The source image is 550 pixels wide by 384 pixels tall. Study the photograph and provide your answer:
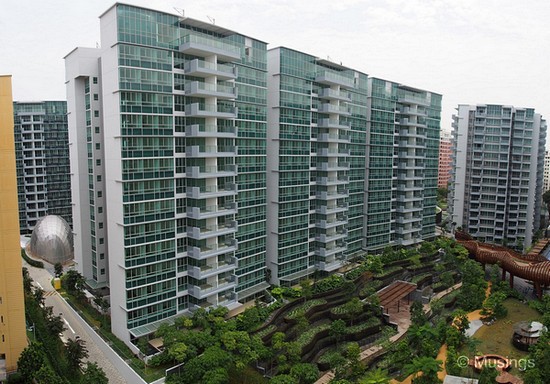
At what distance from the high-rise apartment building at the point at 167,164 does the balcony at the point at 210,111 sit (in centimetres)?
10

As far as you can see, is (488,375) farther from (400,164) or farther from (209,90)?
(400,164)

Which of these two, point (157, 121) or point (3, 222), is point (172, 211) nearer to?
point (157, 121)

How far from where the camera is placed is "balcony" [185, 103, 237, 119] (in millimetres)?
35781

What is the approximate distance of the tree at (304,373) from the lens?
2875 cm

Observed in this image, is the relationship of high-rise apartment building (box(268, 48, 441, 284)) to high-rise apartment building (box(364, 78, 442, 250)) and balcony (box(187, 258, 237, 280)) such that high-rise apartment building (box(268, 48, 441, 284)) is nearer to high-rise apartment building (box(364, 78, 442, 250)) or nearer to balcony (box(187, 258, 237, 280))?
high-rise apartment building (box(364, 78, 442, 250))

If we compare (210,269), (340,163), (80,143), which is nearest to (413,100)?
(340,163)

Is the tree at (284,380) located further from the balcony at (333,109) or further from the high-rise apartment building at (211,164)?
the balcony at (333,109)

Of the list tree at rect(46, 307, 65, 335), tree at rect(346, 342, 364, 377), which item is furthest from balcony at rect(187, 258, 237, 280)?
tree at rect(346, 342, 364, 377)

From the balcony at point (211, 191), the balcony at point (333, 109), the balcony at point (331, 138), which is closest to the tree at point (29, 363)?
the balcony at point (211, 191)

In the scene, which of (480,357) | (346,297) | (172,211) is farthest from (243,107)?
(480,357)

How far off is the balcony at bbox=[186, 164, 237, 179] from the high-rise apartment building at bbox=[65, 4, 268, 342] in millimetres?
127

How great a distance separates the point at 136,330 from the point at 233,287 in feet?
33.3

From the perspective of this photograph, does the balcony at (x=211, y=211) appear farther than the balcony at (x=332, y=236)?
No

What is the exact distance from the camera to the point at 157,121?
112 feet
